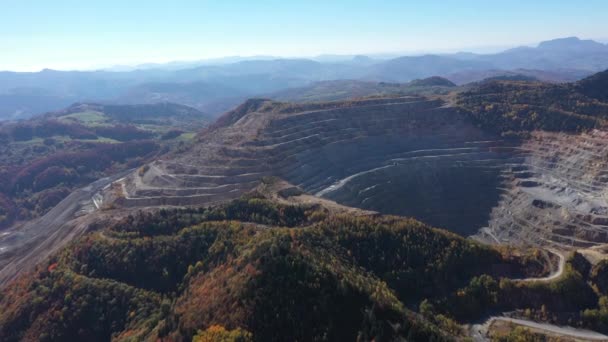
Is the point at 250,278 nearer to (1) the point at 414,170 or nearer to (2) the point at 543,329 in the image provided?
(2) the point at 543,329

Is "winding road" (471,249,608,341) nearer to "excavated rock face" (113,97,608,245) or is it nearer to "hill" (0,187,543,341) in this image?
"hill" (0,187,543,341)

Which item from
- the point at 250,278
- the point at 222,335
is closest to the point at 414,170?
the point at 250,278

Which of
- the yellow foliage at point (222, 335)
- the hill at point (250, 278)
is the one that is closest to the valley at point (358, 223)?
the hill at point (250, 278)

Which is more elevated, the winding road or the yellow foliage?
the yellow foliage

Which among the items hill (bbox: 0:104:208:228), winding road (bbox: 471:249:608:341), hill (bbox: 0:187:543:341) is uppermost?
hill (bbox: 0:187:543:341)

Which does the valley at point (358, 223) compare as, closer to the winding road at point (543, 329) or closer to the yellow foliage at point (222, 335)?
the winding road at point (543, 329)

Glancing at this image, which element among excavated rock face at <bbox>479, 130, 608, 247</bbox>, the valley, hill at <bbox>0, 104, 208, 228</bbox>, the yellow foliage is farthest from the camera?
hill at <bbox>0, 104, 208, 228</bbox>

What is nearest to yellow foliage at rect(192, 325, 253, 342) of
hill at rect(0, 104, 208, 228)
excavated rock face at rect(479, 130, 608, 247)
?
excavated rock face at rect(479, 130, 608, 247)

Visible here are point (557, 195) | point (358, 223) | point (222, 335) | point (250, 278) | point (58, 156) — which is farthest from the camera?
point (58, 156)

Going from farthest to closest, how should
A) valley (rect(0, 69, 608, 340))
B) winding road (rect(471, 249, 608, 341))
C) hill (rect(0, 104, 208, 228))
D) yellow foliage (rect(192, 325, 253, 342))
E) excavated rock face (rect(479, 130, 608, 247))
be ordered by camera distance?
hill (rect(0, 104, 208, 228)) < excavated rock face (rect(479, 130, 608, 247)) < valley (rect(0, 69, 608, 340)) < winding road (rect(471, 249, 608, 341)) < yellow foliage (rect(192, 325, 253, 342))
